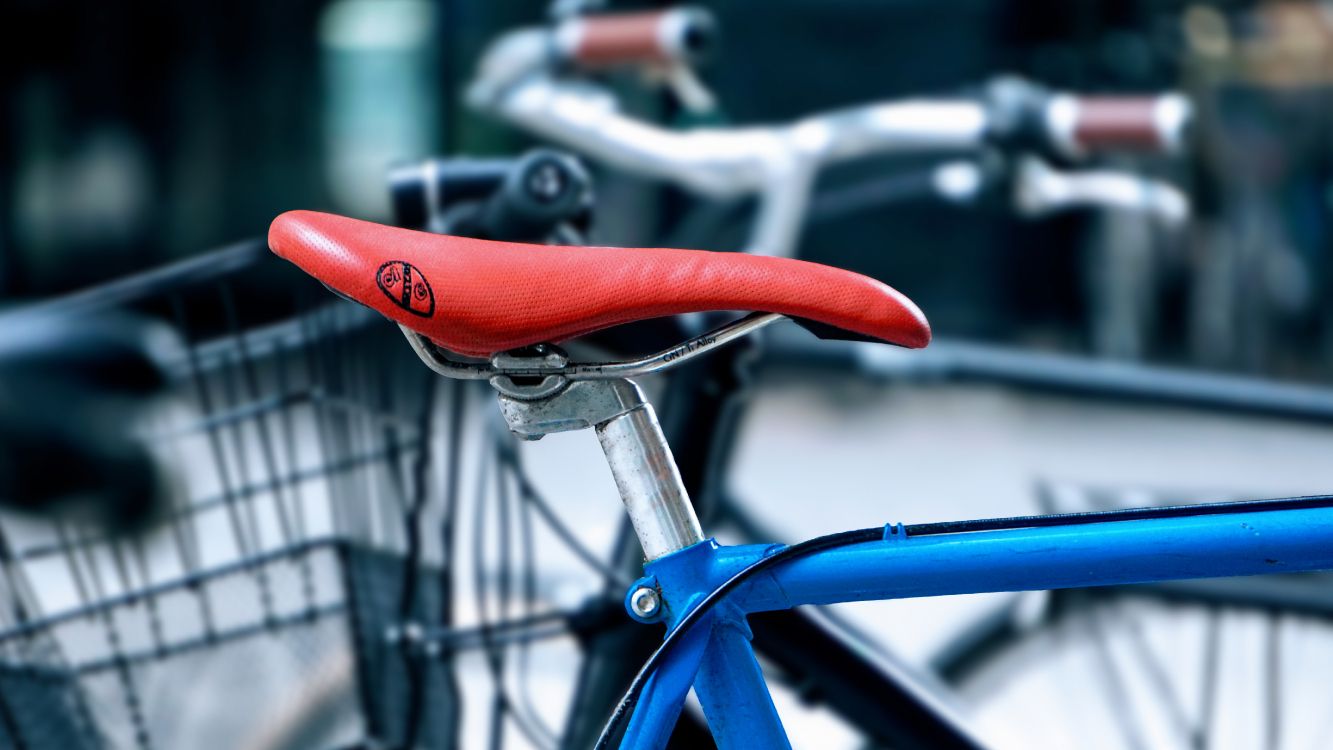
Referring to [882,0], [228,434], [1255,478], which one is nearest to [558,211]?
[228,434]

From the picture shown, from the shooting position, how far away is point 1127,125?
1977mm

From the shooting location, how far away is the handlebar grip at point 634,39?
2039 mm

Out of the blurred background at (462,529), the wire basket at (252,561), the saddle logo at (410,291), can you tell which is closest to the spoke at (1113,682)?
the blurred background at (462,529)

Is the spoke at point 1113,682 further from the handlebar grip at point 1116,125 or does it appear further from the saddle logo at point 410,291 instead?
the saddle logo at point 410,291

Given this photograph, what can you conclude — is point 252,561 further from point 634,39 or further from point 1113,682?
point 1113,682

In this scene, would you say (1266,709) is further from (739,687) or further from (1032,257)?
(1032,257)

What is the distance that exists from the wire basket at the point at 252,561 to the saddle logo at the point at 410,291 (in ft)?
1.35

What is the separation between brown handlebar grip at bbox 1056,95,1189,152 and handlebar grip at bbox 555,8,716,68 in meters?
0.55

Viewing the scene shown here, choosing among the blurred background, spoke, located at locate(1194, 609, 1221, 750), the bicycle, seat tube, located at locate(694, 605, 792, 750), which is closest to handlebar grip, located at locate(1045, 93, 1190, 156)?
the blurred background

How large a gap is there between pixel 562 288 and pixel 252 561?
0.63 metres

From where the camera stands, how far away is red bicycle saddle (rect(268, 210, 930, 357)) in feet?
2.96

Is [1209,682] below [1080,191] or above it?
below

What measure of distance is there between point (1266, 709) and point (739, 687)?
1.33 metres

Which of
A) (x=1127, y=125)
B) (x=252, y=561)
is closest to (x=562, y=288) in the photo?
(x=252, y=561)
